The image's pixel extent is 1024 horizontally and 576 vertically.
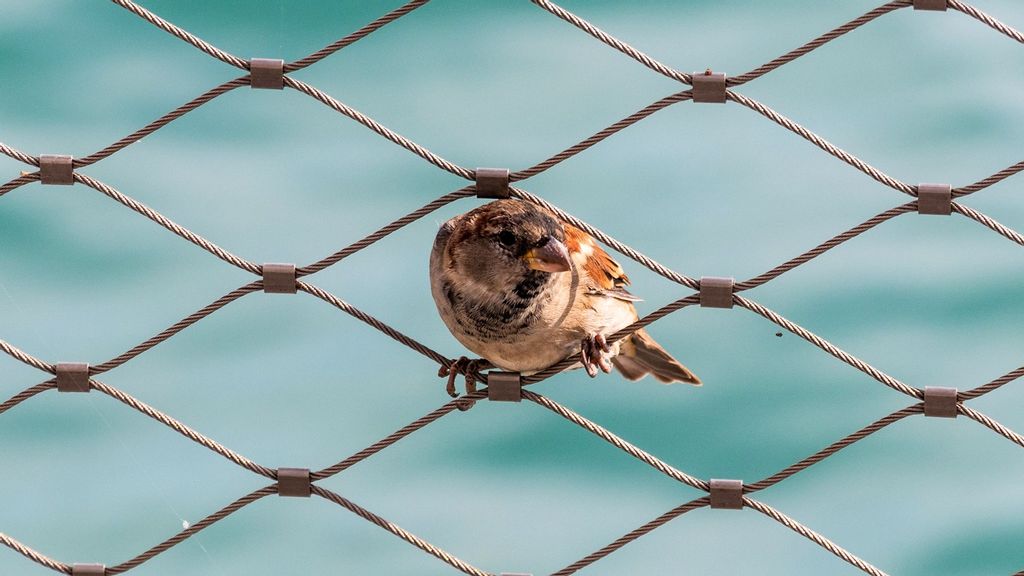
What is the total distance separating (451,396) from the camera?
9.83 feet

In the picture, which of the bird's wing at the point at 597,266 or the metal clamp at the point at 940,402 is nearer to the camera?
the metal clamp at the point at 940,402

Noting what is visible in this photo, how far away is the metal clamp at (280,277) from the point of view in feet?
9.02

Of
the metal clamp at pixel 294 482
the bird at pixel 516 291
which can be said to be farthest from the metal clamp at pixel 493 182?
the metal clamp at pixel 294 482

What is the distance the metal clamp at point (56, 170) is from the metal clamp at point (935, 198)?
168 cm

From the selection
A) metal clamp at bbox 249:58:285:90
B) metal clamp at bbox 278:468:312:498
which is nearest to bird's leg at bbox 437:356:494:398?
metal clamp at bbox 278:468:312:498

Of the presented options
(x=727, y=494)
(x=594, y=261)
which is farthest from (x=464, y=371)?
(x=727, y=494)

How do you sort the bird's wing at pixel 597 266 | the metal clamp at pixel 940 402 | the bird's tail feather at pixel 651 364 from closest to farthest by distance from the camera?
the metal clamp at pixel 940 402 → the bird's wing at pixel 597 266 → the bird's tail feather at pixel 651 364

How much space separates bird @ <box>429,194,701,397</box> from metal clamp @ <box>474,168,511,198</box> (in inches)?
7.0

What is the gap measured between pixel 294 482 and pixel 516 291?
60 centimetres

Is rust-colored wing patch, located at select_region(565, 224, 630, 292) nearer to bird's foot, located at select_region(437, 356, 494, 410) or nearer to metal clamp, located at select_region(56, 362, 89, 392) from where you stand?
bird's foot, located at select_region(437, 356, 494, 410)

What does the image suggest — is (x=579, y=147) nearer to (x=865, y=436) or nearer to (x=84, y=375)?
(x=865, y=436)

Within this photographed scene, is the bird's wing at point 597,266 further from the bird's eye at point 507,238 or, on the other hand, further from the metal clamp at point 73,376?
the metal clamp at point 73,376

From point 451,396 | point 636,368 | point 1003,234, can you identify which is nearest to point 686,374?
point 636,368

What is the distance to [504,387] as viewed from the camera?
271 centimetres
